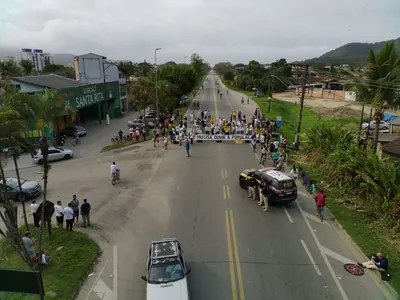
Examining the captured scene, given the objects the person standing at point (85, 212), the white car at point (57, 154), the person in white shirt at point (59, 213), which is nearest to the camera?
the person in white shirt at point (59, 213)

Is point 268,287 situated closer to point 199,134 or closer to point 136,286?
point 136,286

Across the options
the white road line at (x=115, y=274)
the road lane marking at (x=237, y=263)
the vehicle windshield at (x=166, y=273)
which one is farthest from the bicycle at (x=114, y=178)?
the vehicle windshield at (x=166, y=273)

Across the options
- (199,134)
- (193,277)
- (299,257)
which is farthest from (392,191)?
(199,134)

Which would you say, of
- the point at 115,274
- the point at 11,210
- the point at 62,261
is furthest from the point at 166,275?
the point at 11,210

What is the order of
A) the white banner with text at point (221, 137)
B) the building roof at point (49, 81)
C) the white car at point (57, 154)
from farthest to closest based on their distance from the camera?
the building roof at point (49, 81) < the white banner with text at point (221, 137) < the white car at point (57, 154)

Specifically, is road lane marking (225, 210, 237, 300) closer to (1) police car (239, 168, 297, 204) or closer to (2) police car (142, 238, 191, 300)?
(2) police car (142, 238, 191, 300)

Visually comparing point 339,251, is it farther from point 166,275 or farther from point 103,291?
point 103,291

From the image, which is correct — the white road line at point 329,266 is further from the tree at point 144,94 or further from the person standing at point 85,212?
the tree at point 144,94

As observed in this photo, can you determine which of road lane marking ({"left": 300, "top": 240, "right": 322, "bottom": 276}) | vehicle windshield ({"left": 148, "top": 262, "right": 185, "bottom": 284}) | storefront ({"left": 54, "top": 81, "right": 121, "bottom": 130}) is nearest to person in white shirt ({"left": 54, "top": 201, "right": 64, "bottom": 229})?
vehicle windshield ({"left": 148, "top": 262, "right": 185, "bottom": 284})
